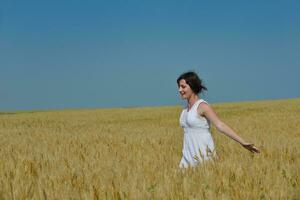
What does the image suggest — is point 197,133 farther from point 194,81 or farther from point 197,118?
point 194,81

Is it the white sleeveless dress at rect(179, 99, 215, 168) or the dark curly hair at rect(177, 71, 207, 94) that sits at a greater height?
the dark curly hair at rect(177, 71, 207, 94)

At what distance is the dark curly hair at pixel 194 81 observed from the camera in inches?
201

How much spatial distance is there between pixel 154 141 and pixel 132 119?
16.3 meters

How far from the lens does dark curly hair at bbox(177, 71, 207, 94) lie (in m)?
5.10

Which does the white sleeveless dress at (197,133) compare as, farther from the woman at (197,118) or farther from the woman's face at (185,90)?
the woman's face at (185,90)

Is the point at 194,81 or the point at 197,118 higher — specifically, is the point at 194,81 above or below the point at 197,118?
above

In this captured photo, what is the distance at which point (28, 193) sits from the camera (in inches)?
115

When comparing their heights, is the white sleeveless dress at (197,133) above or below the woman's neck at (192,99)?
below

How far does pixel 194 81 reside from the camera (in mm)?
5102

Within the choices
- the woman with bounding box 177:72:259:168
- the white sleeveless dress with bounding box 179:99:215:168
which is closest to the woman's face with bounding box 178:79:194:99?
the woman with bounding box 177:72:259:168

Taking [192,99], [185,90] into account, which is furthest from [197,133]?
[185,90]

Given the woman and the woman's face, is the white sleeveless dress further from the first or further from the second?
the woman's face

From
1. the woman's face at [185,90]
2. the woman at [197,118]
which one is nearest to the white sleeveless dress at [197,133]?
the woman at [197,118]

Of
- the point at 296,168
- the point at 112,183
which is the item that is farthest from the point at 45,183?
the point at 296,168
